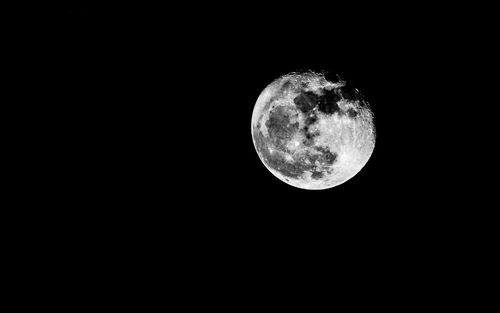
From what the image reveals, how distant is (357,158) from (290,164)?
1.98 feet

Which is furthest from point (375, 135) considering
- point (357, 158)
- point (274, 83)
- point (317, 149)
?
point (274, 83)

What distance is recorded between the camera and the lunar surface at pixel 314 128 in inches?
96.7

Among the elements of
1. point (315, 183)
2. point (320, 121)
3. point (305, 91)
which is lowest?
point (315, 183)

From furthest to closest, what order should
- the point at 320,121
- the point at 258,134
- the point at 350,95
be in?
1. the point at 258,134
2. the point at 350,95
3. the point at 320,121

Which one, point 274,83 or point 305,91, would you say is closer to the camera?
point 305,91

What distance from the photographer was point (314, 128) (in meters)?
2.44

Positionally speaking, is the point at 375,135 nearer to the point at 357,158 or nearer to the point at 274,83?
the point at 357,158

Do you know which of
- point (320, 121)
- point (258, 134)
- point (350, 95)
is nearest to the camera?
point (320, 121)

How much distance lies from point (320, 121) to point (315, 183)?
2.17 ft

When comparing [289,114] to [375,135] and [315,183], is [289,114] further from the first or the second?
[375,135]

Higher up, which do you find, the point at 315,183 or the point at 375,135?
the point at 375,135

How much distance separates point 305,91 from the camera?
2.53 meters

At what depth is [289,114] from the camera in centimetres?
251

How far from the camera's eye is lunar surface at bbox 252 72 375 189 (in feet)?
8.05
